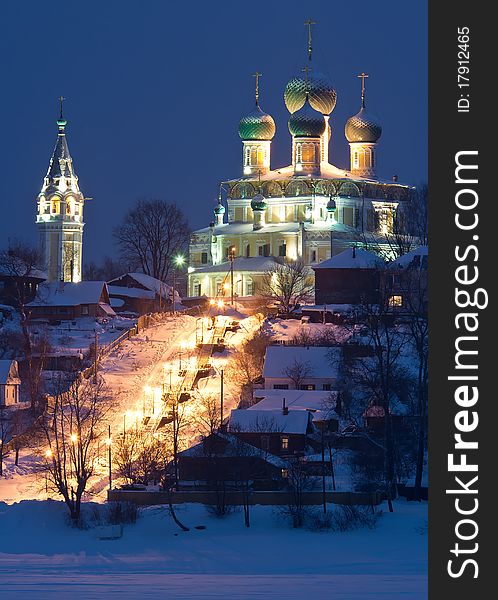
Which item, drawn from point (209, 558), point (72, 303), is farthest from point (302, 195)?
point (209, 558)

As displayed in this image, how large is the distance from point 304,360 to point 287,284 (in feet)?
66.4

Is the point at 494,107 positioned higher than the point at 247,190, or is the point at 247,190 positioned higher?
the point at 247,190

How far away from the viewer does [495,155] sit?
54.4ft

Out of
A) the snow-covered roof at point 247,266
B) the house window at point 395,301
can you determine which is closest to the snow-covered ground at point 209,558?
the house window at point 395,301

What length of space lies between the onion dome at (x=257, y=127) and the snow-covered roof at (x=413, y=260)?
26.6 m

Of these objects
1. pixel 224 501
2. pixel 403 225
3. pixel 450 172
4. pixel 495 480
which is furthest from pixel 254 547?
pixel 403 225

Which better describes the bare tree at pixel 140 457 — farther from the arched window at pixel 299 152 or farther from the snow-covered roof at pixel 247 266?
the arched window at pixel 299 152

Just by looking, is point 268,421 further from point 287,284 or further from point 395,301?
point 287,284

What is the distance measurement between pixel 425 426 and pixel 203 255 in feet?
146

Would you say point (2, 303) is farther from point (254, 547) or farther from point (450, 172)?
point (450, 172)

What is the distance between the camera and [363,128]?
81.1 meters

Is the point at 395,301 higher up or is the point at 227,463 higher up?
the point at 395,301

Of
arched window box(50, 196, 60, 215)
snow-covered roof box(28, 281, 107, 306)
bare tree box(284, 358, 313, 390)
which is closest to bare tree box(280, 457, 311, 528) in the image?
bare tree box(284, 358, 313, 390)

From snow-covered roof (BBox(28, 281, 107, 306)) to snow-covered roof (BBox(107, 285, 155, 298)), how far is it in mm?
4392
